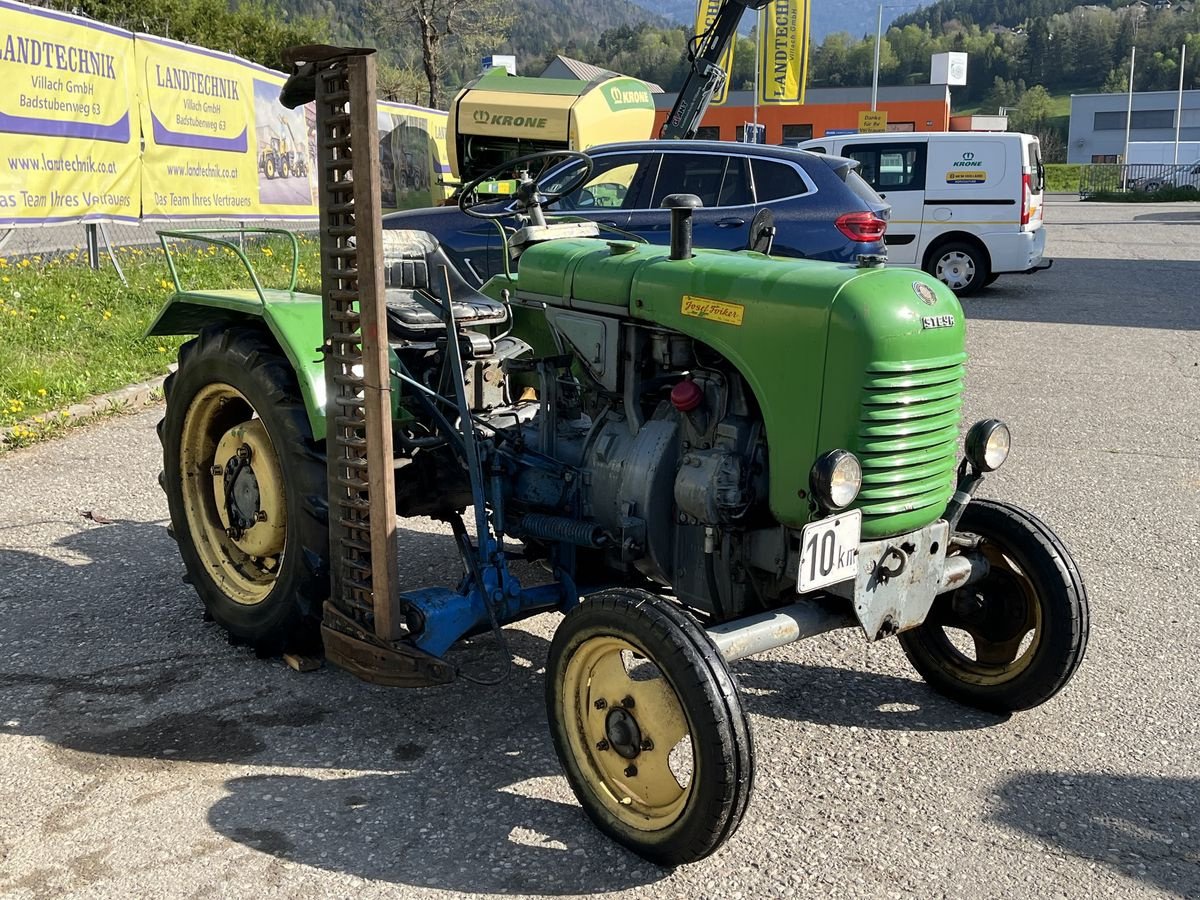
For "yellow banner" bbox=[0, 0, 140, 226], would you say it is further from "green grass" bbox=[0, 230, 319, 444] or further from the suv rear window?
the suv rear window

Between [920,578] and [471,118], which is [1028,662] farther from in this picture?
[471,118]

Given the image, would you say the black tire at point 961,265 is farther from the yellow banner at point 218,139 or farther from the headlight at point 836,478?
the headlight at point 836,478

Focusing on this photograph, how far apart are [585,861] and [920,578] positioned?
120cm

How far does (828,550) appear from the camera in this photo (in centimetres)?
290

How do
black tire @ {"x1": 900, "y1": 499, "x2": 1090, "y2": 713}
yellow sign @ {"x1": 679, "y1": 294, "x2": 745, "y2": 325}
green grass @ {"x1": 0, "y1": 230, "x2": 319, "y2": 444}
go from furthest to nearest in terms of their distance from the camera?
green grass @ {"x1": 0, "y1": 230, "x2": 319, "y2": 444} → black tire @ {"x1": 900, "y1": 499, "x2": 1090, "y2": 713} → yellow sign @ {"x1": 679, "y1": 294, "x2": 745, "y2": 325}

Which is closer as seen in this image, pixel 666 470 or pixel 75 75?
pixel 666 470

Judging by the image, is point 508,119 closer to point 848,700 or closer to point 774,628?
point 848,700

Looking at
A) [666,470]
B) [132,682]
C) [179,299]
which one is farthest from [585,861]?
[179,299]

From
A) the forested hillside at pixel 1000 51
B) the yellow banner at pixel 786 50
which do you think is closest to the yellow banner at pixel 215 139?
the yellow banner at pixel 786 50

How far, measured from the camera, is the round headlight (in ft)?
11.0

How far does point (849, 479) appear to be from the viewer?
2848 millimetres

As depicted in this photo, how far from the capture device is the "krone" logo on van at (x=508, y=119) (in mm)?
15930

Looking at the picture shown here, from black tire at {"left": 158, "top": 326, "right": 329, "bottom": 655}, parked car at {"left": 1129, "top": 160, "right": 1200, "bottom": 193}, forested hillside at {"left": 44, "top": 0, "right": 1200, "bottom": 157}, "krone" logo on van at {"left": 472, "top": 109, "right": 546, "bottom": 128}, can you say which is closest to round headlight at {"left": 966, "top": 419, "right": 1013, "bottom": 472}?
black tire at {"left": 158, "top": 326, "right": 329, "bottom": 655}

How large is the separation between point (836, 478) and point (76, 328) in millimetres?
7321
